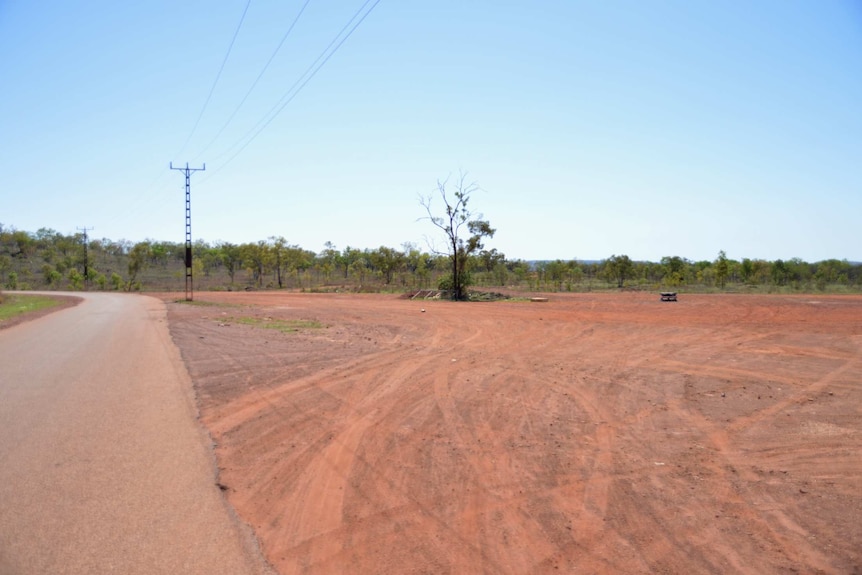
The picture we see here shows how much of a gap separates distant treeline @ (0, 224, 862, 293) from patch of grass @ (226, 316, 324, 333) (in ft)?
65.9

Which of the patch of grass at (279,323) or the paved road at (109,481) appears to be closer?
the paved road at (109,481)

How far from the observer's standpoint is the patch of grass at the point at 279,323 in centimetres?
2055

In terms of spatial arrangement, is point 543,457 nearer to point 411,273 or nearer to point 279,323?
point 279,323

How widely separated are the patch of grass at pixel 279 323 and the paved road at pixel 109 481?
26.7 feet

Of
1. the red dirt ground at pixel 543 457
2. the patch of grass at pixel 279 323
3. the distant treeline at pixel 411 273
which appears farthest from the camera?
the distant treeline at pixel 411 273

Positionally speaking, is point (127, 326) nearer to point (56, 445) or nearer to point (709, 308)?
point (56, 445)

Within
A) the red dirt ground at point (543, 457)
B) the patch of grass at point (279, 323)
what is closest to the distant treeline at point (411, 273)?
the patch of grass at point (279, 323)

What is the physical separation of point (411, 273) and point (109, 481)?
83643 millimetres

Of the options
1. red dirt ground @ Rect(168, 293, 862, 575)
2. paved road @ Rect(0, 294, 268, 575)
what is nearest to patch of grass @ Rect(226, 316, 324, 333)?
red dirt ground @ Rect(168, 293, 862, 575)

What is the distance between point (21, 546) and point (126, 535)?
76cm

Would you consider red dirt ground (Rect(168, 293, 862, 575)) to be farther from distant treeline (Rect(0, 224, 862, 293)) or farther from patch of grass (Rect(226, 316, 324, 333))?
distant treeline (Rect(0, 224, 862, 293))

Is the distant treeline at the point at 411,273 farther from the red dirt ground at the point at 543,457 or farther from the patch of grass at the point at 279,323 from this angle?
the red dirt ground at the point at 543,457

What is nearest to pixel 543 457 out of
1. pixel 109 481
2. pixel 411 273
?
pixel 109 481

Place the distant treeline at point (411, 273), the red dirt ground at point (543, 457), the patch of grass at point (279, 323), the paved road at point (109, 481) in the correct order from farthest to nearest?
1. the distant treeline at point (411, 273)
2. the patch of grass at point (279, 323)
3. the red dirt ground at point (543, 457)
4. the paved road at point (109, 481)
